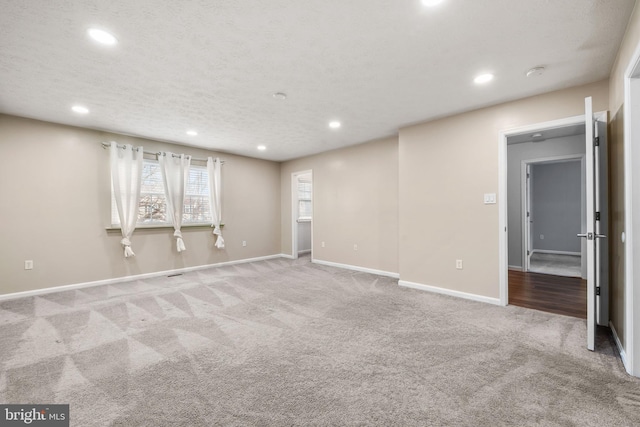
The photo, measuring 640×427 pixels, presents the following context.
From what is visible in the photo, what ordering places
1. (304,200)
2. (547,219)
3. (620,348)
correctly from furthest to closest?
(304,200) → (547,219) → (620,348)

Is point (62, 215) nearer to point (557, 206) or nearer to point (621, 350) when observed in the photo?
point (621, 350)

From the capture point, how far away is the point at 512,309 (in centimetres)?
321

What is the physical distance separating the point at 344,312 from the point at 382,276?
194 cm

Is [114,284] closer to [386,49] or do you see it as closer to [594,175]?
[386,49]

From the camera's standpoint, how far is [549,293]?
12.5 feet

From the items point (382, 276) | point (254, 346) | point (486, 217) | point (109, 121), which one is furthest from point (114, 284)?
point (486, 217)

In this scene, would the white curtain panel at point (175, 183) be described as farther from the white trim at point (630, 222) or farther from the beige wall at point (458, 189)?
the white trim at point (630, 222)

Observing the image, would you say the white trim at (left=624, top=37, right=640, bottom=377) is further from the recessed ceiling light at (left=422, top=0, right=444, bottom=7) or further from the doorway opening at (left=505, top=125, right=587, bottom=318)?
the recessed ceiling light at (left=422, top=0, right=444, bottom=7)

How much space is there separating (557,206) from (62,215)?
35.0 ft

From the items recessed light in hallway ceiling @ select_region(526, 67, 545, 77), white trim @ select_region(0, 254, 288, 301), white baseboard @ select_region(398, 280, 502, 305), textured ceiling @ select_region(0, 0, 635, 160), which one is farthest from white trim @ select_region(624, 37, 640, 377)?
white trim @ select_region(0, 254, 288, 301)

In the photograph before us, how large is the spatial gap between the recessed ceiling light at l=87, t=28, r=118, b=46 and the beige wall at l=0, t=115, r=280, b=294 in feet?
Answer: 9.67

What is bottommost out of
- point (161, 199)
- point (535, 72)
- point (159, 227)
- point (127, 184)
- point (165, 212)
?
point (159, 227)

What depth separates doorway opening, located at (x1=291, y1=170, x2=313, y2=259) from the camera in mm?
6836

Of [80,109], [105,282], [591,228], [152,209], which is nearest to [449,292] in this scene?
[591,228]
